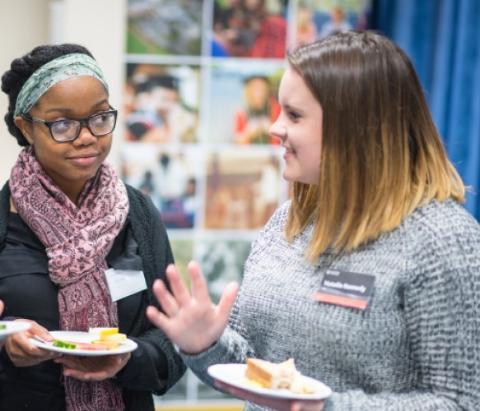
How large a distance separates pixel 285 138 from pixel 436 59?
2412 mm

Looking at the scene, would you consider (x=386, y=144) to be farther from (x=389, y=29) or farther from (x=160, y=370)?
(x=389, y=29)

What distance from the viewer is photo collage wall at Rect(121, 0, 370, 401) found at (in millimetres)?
4008

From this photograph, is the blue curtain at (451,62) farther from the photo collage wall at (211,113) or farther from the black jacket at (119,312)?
the black jacket at (119,312)

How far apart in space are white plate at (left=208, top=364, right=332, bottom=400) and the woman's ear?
808 mm

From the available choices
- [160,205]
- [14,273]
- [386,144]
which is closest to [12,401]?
[14,273]

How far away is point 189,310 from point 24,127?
0.78 meters

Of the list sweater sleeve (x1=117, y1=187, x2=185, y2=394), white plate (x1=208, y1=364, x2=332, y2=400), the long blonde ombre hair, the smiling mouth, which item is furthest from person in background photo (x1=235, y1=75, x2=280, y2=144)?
white plate (x1=208, y1=364, x2=332, y2=400)

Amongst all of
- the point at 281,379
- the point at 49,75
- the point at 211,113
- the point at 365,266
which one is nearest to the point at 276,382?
the point at 281,379

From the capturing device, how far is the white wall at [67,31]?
3.88 metres

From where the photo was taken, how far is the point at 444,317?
57.9 inches

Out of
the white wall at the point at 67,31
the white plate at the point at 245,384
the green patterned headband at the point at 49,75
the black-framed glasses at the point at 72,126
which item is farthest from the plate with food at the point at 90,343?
the white wall at the point at 67,31

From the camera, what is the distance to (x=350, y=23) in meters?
4.23

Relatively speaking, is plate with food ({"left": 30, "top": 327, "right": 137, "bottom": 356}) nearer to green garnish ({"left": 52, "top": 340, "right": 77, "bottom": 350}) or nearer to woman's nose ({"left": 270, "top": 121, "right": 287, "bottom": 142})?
green garnish ({"left": 52, "top": 340, "right": 77, "bottom": 350})

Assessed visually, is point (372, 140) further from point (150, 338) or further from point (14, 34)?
point (14, 34)
